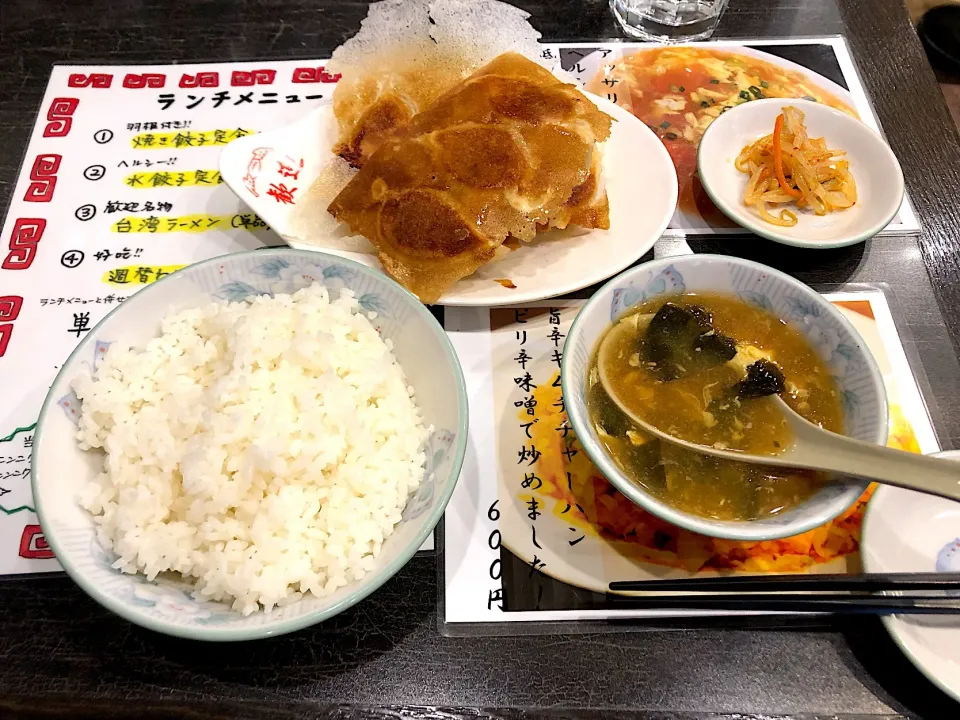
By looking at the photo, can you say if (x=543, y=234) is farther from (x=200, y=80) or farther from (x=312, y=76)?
(x=200, y=80)

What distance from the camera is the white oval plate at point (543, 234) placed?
183 cm

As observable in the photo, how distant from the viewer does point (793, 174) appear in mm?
2062

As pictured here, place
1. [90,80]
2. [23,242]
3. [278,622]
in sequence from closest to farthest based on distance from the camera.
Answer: [278,622] < [23,242] < [90,80]

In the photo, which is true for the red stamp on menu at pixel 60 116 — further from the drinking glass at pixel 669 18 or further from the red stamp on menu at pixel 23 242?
the drinking glass at pixel 669 18

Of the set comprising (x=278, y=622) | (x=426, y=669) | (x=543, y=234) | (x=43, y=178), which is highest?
(x=43, y=178)

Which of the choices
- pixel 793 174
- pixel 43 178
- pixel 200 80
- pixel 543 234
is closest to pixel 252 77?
pixel 200 80

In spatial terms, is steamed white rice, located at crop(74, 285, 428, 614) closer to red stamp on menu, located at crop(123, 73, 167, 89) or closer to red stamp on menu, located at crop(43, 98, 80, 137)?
A: red stamp on menu, located at crop(43, 98, 80, 137)

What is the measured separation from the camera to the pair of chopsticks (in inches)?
53.0

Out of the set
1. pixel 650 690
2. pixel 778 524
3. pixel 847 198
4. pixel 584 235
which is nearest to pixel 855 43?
pixel 847 198

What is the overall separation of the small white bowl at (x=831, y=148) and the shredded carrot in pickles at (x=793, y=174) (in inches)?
1.0

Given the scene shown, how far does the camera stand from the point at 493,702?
1.35 m

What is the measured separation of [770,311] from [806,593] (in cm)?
65

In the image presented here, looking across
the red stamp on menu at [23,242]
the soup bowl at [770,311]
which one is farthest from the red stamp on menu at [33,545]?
the soup bowl at [770,311]

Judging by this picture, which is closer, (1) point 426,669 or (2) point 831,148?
(1) point 426,669
